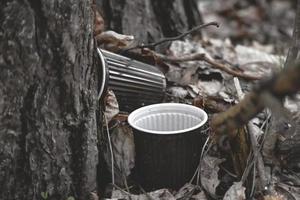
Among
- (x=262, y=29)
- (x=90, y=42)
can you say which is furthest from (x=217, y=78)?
(x=262, y=29)

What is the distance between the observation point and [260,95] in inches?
49.6

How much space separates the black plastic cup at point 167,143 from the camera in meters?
1.92

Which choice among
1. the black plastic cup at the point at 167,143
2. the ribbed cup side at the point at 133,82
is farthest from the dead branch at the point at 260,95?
the ribbed cup side at the point at 133,82

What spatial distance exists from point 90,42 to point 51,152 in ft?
1.23

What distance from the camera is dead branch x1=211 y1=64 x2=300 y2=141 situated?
Answer: 1.18 metres

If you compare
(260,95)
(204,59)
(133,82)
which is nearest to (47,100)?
(133,82)

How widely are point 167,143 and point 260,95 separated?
0.71 meters

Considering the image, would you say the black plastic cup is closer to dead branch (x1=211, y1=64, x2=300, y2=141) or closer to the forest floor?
the forest floor

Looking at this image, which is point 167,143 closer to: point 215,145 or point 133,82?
point 215,145

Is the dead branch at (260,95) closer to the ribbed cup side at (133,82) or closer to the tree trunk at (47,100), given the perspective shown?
the tree trunk at (47,100)

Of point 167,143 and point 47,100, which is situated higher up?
point 47,100

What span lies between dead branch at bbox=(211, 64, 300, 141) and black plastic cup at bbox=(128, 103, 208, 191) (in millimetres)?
401

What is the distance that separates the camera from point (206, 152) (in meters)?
2.05

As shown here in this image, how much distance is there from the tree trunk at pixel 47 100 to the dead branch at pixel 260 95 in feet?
1.65
